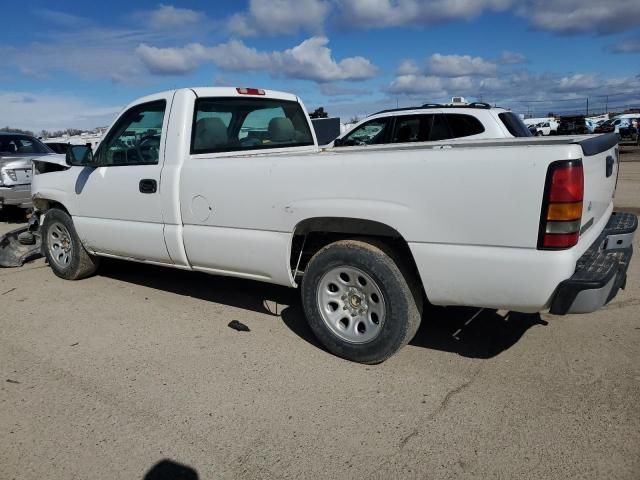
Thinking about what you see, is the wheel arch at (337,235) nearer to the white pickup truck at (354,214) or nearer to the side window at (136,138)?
the white pickup truck at (354,214)

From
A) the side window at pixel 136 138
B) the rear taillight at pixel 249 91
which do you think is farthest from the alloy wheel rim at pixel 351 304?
the rear taillight at pixel 249 91

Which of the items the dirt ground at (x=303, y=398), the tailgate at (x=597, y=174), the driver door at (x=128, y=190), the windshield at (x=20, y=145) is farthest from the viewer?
the windshield at (x=20, y=145)

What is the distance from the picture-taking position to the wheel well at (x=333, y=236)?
11.8ft

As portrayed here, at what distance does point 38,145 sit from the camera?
455 inches

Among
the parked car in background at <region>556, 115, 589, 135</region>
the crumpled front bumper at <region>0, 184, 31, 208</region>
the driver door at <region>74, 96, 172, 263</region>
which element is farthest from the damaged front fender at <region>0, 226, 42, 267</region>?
the parked car in background at <region>556, 115, 589, 135</region>

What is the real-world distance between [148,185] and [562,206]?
329cm

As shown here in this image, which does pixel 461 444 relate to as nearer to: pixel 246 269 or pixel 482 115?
pixel 246 269

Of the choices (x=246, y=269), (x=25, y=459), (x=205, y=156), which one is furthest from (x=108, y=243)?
(x=25, y=459)

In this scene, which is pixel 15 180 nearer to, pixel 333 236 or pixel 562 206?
pixel 333 236

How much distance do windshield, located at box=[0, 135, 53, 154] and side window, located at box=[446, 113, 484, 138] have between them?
8473 millimetres

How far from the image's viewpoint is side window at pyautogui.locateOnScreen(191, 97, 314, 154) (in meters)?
4.74

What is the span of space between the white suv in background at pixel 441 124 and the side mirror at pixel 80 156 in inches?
163

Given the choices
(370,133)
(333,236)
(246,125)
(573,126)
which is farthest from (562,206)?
(573,126)

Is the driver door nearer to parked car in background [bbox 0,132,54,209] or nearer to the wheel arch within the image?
the wheel arch
